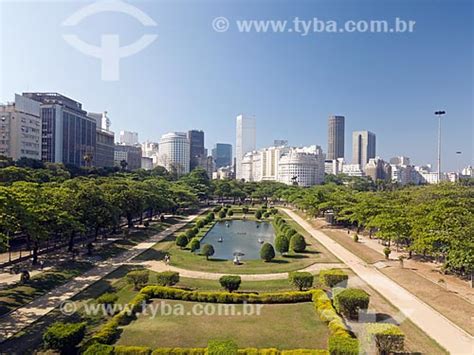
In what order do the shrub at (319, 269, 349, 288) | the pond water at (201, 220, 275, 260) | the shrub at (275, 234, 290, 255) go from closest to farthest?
the shrub at (319, 269, 349, 288) < the shrub at (275, 234, 290, 255) < the pond water at (201, 220, 275, 260)

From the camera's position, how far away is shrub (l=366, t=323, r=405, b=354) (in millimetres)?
13797

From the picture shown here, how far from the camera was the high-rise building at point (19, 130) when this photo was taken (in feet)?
234

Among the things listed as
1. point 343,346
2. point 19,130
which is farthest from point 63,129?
point 343,346

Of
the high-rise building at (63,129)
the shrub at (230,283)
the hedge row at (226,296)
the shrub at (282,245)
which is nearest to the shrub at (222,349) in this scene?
the hedge row at (226,296)

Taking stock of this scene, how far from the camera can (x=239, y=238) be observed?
43156 millimetres

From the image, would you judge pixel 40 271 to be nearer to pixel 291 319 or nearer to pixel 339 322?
pixel 291 319

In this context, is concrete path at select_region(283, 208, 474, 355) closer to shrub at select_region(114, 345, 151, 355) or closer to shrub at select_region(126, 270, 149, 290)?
shrub at select_region(114, 345, 151, 355)

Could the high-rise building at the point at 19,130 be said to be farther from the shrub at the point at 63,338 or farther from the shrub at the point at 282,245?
the shrub at the point at 63,338

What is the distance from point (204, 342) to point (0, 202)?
14.3 meters

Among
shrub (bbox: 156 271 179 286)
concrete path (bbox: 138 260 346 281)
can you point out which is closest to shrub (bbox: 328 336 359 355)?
shrub (bbox: 156 271 179 286)

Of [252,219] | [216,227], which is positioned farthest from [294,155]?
[216,227]

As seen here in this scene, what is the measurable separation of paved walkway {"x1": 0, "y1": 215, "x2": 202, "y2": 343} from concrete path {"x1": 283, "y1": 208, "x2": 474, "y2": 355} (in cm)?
1788

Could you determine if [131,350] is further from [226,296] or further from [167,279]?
[167,279]

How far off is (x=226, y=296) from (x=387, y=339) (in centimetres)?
856
